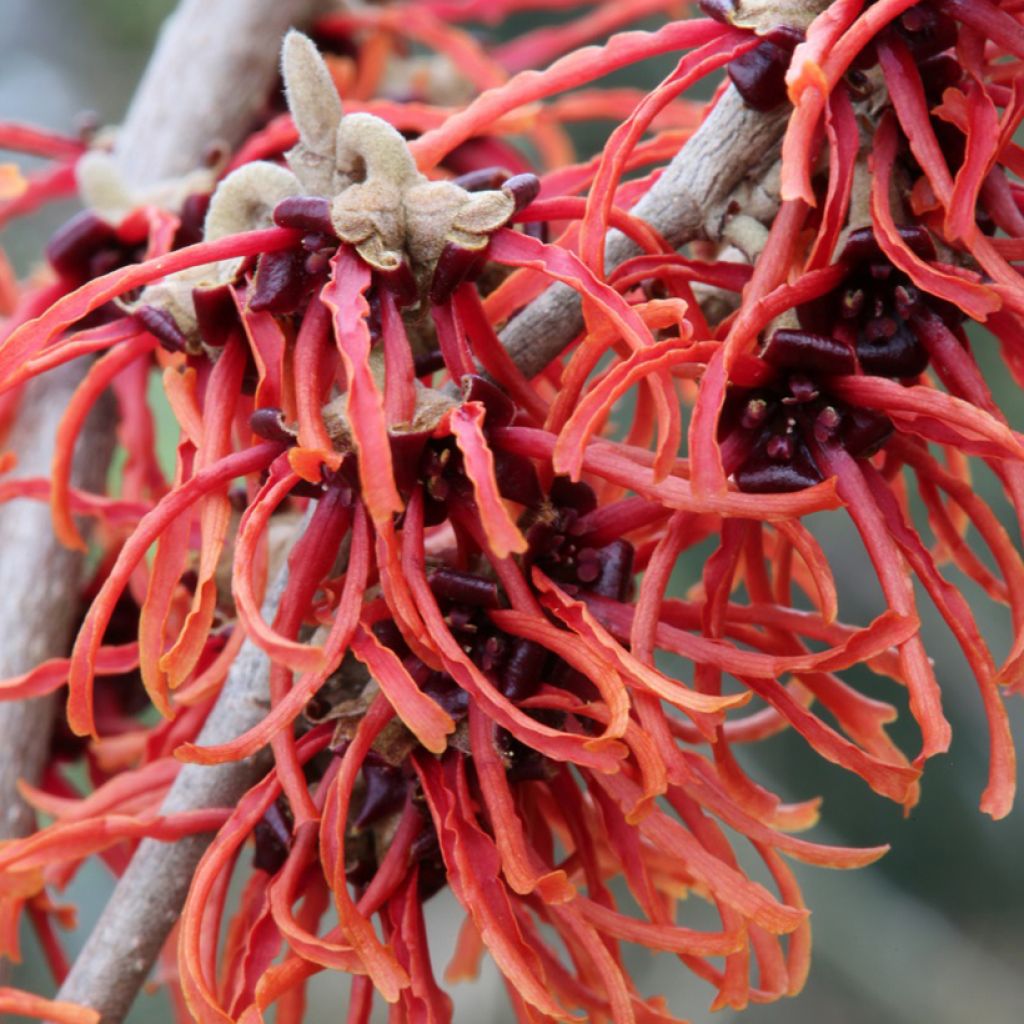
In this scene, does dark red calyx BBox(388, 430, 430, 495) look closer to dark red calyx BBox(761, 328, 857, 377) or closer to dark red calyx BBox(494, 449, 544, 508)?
dark red calyx BBox(494, 449, 544, 508)

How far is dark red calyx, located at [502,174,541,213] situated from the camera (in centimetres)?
55

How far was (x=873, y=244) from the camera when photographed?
533 millimetres

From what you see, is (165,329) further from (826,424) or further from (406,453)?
(826,424)

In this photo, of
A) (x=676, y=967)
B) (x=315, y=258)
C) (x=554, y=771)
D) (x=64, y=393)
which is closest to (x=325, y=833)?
(x=554, y=771)

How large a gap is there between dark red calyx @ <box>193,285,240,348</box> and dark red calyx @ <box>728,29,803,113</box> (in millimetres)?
230

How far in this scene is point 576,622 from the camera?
515mm

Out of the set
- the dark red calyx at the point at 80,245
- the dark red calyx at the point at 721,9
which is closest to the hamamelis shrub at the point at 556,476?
the dark red calyx at the point at 721,9

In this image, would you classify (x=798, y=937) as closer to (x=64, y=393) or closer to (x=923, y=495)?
(x=923, y=495)

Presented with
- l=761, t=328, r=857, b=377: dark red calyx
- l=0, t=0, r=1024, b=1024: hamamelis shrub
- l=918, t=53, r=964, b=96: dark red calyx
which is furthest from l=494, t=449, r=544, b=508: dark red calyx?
l=918, t=53, r=964, b=96: dark red calyx

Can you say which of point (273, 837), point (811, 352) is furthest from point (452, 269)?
point (273, 837)

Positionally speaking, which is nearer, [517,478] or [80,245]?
[517,478]

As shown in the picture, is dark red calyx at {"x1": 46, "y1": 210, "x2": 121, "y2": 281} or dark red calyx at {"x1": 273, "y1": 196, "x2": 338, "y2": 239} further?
dark red calyx at {"x1": 46, "y1": 210, "x2": 121, "y2": 281}

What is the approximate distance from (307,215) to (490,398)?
0.11 meters

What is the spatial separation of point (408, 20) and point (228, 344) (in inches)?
20.4
